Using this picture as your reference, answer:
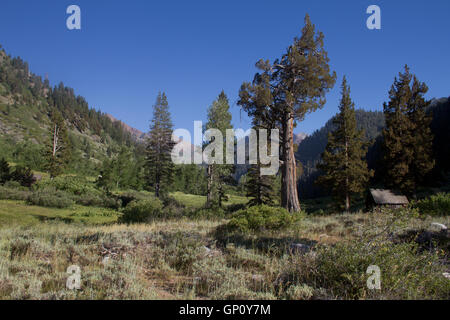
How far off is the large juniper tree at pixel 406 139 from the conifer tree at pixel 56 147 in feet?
161

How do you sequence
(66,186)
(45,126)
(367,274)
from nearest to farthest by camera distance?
(367,274) → (66,186) → (45,126)

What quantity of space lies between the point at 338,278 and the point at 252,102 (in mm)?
10895

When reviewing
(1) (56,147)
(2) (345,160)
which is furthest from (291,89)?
(1) (56,147)

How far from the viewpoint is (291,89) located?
562 inches

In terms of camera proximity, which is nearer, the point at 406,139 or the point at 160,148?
the point at 406,139

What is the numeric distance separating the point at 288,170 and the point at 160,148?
30.2 meters

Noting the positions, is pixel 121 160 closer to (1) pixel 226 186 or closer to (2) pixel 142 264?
(1) pixel 226 186

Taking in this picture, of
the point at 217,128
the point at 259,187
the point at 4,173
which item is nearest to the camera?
the point at 217,128

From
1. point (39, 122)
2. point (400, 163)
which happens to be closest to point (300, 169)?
point (400, 163)

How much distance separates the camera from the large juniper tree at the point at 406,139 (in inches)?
1088

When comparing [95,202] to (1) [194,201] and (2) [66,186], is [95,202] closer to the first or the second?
(2) [66,186]

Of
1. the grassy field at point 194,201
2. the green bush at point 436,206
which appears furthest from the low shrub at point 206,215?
the green bush at point 436,206

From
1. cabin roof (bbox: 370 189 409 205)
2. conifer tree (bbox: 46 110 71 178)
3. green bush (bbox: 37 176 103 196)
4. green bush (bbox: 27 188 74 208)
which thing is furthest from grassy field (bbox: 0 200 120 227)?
cabin roof (bbox: 370 189 409 205)
